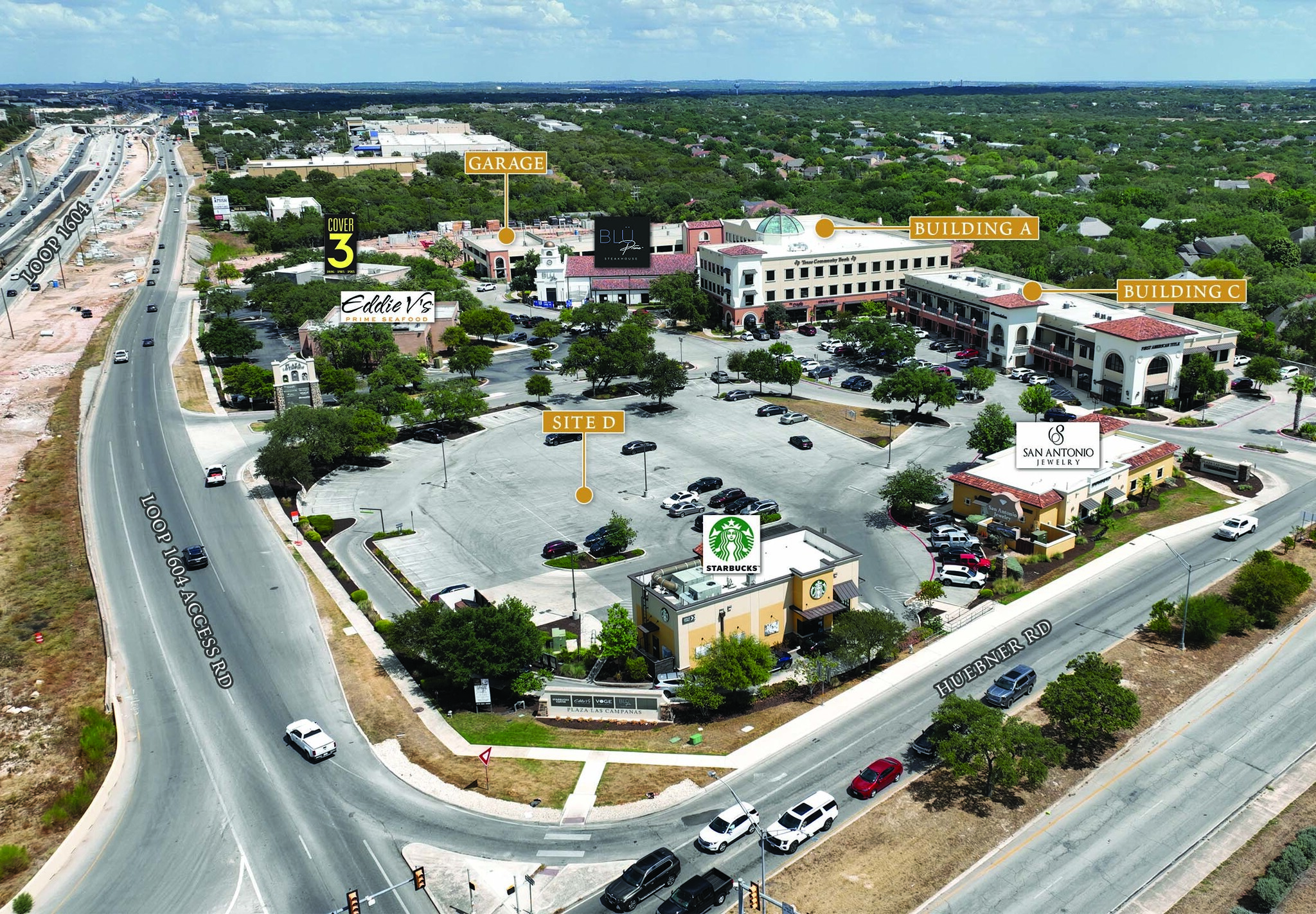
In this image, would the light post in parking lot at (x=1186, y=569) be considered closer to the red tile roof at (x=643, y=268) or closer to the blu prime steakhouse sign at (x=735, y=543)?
the blu prime steakhouse sign at (x=735, y=543)

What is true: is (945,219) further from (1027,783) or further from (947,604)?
(1027,783)

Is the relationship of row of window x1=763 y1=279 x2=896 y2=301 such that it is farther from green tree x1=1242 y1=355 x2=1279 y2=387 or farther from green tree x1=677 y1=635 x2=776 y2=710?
green tree x1=677 y1=635 x2=776 y2=710

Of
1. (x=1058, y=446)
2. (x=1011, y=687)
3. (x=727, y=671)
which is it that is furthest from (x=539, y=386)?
(x=1011, y=687)

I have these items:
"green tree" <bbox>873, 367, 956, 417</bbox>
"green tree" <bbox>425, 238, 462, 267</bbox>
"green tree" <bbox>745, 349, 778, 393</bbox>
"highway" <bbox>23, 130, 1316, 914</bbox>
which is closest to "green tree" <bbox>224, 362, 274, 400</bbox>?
"highway" <bbox>23, 130, 1316, 914</bbox>

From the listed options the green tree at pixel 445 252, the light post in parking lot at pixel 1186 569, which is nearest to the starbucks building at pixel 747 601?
the light post in parking lot at pixel 1186 569

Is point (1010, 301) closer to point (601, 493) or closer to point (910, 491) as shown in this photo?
point (910, 491)

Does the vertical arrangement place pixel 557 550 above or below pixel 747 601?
below
